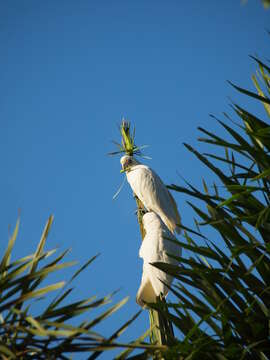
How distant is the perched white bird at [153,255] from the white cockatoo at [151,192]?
0.62 feet

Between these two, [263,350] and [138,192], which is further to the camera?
[138,192]

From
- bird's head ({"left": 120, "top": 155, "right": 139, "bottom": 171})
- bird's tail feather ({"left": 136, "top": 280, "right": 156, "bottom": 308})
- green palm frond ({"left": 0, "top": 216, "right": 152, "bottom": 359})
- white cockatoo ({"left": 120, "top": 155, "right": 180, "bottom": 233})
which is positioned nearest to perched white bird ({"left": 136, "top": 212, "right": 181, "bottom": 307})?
bird's tail feather ({"left": 136, "top": 280, "right": 156, "bottom": 308})

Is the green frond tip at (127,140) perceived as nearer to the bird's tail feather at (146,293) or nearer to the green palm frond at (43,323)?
the bird's tail feather at (146,293)

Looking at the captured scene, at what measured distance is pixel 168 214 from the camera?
336 cm

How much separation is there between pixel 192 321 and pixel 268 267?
0.87 feet

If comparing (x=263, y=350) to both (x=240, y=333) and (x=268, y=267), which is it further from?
(x=268, y=267)

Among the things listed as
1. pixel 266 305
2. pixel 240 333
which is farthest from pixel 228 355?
pixel 266 305

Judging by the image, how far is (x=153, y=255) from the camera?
2.79m

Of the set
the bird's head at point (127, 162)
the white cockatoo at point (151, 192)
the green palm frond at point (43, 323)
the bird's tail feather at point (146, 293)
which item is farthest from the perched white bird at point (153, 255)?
the green palm frond at point (43, 323)

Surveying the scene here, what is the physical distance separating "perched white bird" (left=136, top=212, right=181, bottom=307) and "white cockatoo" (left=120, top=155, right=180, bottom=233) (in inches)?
7.5

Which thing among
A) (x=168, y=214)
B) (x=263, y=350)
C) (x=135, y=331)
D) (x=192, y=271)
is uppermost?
(x=135, y=331)

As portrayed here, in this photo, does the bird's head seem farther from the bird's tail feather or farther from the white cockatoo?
the bird's tail feather

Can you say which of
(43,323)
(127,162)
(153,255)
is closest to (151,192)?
(127,162)

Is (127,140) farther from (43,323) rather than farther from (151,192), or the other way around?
(43,323)
